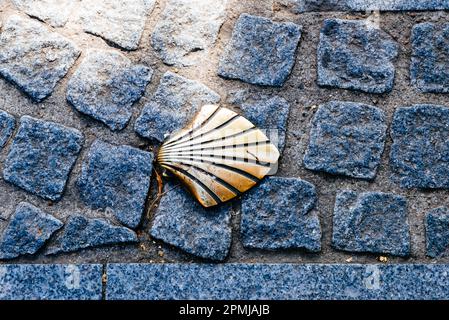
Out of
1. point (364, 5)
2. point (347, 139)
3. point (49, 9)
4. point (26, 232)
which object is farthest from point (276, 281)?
point (49, 9)

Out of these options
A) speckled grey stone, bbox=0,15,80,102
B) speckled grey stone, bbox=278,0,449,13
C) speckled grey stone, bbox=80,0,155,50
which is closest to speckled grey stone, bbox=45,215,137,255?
speckled grey stone, bbox=0,15,80,102

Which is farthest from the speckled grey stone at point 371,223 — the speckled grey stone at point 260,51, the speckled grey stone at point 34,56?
the speckled grey stone at point 34,56

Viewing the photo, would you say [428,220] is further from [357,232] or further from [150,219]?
[150,219]

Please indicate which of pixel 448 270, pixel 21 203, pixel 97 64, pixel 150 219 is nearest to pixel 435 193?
pixel 448 270

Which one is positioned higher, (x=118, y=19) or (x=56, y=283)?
(x=118, y=19)

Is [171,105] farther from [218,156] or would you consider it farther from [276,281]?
[276,281]

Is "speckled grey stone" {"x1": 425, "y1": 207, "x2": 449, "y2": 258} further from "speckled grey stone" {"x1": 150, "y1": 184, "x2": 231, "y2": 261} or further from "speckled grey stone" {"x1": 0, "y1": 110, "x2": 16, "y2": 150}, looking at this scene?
"speckled grey stone" {"x1": 0, "y1": 110, "x2": 16, "y2": 150}

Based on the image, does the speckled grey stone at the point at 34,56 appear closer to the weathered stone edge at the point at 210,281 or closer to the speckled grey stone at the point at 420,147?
the weathered stone edge at the point at 210,281
